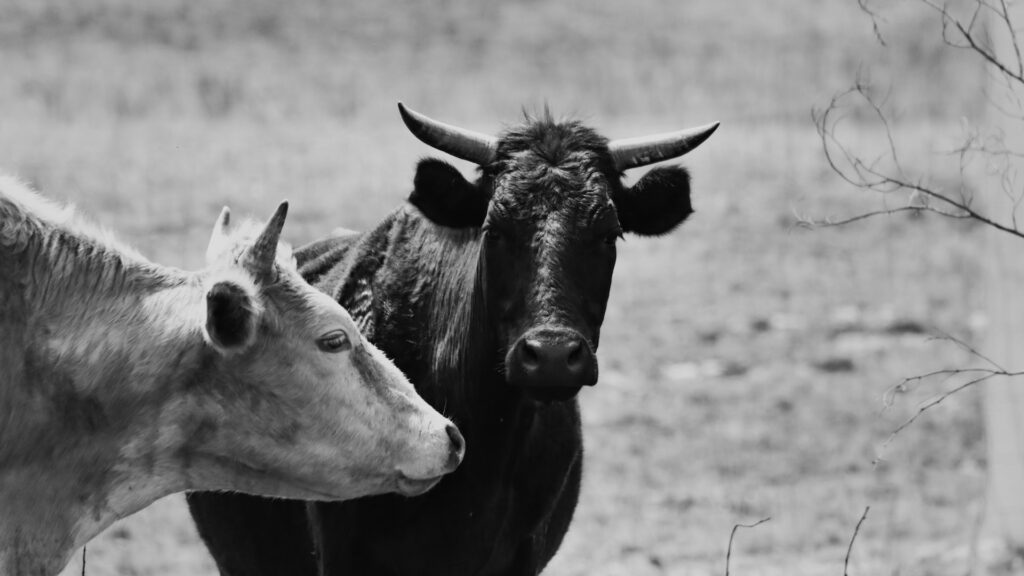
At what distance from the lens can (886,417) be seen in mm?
14898

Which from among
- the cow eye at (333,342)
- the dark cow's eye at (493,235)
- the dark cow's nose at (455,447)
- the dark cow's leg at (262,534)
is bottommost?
the dark cow's leg at (262,534)

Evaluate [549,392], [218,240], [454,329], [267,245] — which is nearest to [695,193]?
[454,329]

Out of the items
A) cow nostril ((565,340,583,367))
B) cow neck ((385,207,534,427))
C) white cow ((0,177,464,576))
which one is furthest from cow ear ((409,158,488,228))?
white cow ((0,177,464,576))

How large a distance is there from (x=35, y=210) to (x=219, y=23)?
19454 mm

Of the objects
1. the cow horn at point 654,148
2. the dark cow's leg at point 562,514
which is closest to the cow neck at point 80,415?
the cow horn at point 654,148

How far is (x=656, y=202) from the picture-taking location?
691 cm

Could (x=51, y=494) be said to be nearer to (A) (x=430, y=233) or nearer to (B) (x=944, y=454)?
(A) (x=430, y=233)

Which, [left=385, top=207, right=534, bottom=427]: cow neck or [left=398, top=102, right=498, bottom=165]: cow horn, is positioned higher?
[left=398, top=102, right=498, bottom=165]: cow horn

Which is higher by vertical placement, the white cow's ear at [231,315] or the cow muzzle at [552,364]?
the white cow's ear at [231,315]

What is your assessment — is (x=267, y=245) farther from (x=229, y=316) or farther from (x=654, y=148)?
(x=654, y=148)

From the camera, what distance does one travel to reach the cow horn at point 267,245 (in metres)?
5.46

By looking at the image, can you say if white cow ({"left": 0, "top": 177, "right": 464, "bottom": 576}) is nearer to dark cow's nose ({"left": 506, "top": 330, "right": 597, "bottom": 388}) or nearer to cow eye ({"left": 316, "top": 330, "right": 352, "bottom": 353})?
cow eye ({"left": 316, "top": 330, "right": 352, "bottom": 353})

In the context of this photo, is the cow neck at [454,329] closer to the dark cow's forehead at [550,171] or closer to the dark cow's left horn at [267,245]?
the dark cow's forehead at [550,171]

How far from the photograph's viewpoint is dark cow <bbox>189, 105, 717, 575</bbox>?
6.33 meters
